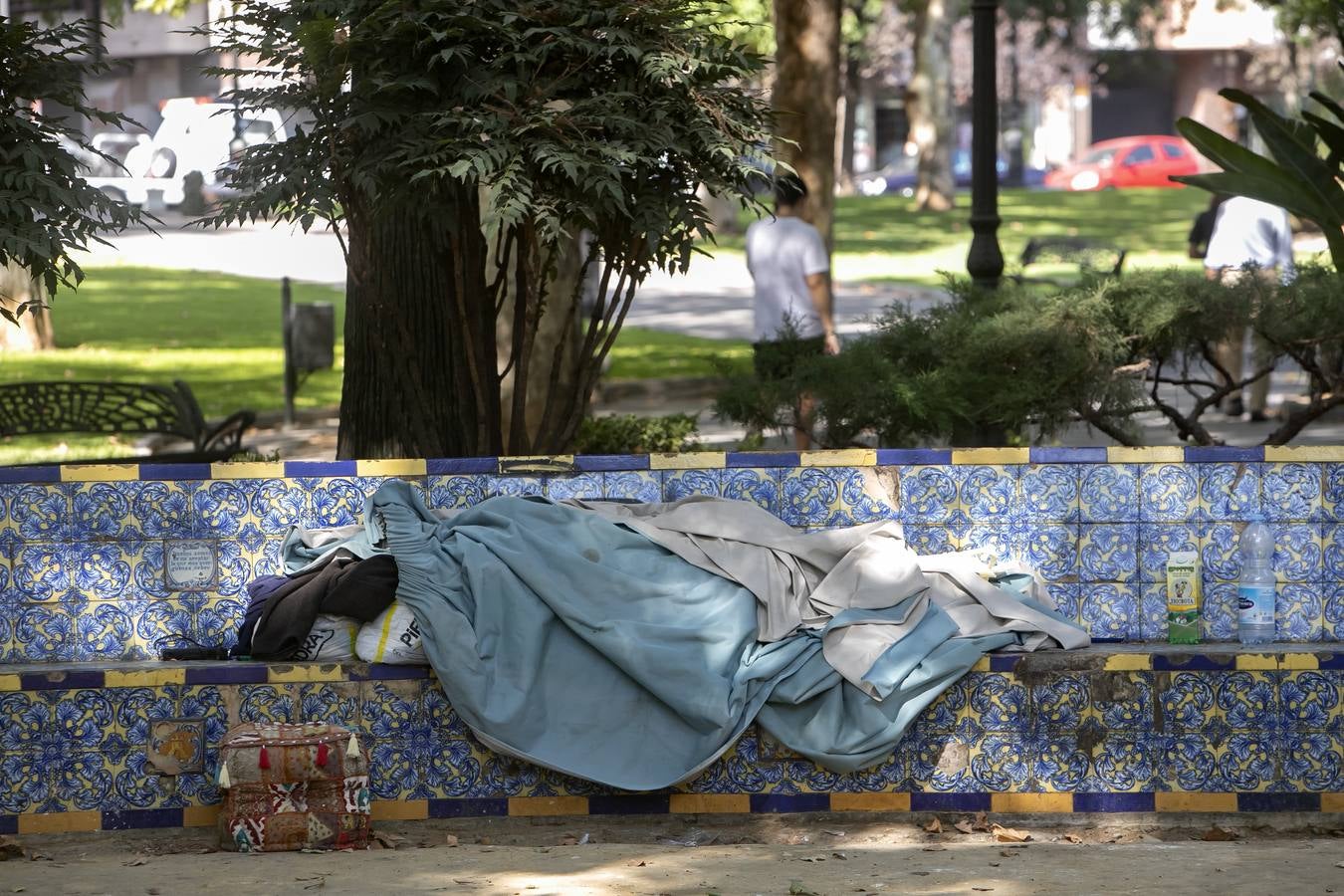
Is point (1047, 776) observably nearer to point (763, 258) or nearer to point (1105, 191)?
point (763, 258)

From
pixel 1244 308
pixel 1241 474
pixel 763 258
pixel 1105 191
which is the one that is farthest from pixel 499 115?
pixel 1105 191

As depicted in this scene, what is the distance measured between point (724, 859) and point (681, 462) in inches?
60.9

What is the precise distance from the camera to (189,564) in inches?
231

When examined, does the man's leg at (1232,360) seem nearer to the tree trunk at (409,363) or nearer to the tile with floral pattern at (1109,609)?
the tile with floral pattern at (1109,609)

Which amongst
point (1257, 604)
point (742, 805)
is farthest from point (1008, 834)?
point (1257, 604)

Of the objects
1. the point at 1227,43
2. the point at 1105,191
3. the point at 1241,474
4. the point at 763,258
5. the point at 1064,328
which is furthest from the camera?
the point at 1227,43

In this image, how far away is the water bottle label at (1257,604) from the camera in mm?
5797

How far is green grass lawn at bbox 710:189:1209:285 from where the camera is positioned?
87.8 ft

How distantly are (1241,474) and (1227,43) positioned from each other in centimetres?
5744

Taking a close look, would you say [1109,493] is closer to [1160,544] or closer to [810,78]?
[1160,544]

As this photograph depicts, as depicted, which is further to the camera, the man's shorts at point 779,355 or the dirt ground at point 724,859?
the man's shorts at point 779,355

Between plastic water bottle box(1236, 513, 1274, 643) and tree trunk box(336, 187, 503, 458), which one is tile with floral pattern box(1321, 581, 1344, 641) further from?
tree trunk box(336, 187, 503, 458)

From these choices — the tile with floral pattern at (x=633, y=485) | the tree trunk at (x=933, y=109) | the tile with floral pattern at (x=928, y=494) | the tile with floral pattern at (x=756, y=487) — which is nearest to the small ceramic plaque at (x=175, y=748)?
the tile with floral pattern at (x=633, y=485)

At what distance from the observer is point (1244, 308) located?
7609mm
